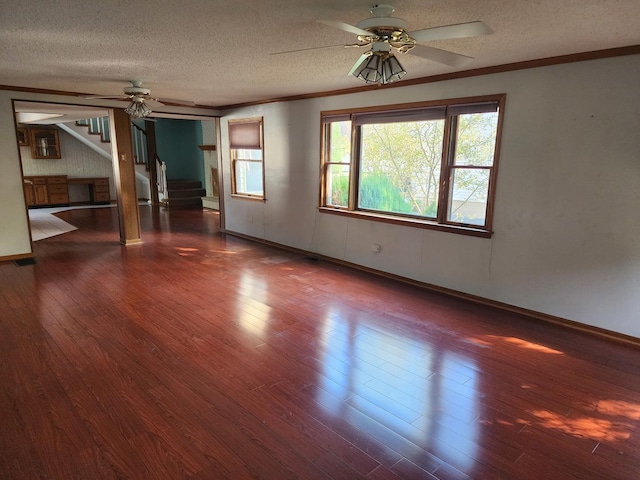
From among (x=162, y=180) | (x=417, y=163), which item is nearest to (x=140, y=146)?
(x=162, y=180)

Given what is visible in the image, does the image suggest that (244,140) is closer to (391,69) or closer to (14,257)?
(14,257)

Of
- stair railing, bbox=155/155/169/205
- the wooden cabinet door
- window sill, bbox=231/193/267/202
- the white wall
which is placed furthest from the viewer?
stair railing, bbox=155/155/169/205

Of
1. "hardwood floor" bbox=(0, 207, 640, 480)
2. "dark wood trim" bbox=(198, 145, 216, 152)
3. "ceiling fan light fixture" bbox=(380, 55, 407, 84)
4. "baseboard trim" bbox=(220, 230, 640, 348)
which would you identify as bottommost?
"hardwood floor" bbox=(0, 207, 640, 480)

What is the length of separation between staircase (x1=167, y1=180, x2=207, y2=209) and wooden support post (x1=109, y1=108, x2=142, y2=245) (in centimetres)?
450

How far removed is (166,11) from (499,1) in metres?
1.97

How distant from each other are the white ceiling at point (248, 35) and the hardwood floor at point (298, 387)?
2.32 m

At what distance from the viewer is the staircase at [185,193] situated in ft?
36.3

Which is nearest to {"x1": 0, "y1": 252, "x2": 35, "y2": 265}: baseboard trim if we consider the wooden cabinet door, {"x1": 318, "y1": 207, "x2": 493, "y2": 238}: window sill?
{"x1": 318, "y1": 207, "x2": 493, "y2": 238}: window sill

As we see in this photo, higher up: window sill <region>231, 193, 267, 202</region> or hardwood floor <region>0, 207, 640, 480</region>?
window sill <region>231, 193, 267, 202</region>

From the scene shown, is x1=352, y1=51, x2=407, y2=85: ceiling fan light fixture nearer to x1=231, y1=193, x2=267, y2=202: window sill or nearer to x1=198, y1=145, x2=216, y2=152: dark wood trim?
x1=231, y1=193, x2=267, y2=202: window sill

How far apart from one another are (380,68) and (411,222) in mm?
2348

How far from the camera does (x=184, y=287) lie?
452 cm

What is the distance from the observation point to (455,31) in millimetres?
2123

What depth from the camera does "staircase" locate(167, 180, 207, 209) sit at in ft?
36.3
